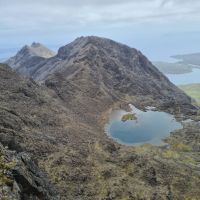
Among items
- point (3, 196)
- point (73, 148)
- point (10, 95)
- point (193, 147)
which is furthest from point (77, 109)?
point (3, 196)

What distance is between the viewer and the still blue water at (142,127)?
11356 cm

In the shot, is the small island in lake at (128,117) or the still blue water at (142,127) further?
the small island in lake at (128,117)

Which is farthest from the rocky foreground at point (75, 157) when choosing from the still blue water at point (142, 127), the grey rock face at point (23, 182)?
the still blue water at point (142, 127)

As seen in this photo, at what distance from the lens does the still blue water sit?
114m

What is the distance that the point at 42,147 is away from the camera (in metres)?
72.5

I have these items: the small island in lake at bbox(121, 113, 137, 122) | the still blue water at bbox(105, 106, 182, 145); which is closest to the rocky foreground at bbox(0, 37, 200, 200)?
the still blue water at bbox(105, 106, 182, 145)

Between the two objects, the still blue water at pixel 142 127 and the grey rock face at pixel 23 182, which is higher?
the grey rock face at pixel 23 182

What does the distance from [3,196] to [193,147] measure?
260 ft

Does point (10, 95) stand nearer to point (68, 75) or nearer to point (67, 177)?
point (67, 177)

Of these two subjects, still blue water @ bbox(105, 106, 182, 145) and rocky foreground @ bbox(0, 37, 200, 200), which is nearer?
rocky foreground @ bbox(0, 37, 200, 200)

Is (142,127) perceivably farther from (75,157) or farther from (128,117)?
(75,157)

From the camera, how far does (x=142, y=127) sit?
126 m

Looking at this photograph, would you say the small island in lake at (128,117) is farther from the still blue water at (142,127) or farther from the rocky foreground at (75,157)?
the rocky foreground at (75,157)

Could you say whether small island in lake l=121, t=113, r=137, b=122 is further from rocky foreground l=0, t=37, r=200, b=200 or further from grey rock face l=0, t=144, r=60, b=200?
grey rock face l=0, t=144, r=60, b=200
